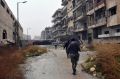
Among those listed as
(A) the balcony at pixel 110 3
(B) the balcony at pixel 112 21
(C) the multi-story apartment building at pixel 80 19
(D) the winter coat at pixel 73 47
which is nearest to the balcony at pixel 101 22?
(B) the balcony at pixel 112 21

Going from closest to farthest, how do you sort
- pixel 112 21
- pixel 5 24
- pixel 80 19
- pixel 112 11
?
pixel 112 21
pixel 112 11
pixel 5 24
pixel 80 19

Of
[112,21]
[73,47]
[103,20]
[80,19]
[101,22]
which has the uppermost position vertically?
[80,19]

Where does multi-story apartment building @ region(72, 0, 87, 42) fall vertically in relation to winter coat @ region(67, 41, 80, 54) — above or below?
above

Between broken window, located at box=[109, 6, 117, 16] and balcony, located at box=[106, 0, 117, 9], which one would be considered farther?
broken window, located at box=[109, 6, 117, 16]

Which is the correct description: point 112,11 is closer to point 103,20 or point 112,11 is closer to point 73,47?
point 103,20

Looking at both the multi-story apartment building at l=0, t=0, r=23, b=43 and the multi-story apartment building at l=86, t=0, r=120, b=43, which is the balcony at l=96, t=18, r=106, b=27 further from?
the multi-story apartment building at l=0, t=0, r=23, b=43

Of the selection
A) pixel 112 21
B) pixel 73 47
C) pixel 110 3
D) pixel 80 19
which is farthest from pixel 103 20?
pixel 73 47

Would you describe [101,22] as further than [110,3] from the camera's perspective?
Yes

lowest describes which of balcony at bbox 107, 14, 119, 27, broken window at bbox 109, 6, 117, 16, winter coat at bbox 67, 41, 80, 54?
winter coat at bbox 67, 41, 80, 54

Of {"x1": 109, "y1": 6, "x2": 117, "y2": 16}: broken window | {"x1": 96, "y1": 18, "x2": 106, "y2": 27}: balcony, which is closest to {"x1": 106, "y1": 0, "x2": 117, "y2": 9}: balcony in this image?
{"x1": 109, "y1": 6, "x2": 117, "y2": 16}: broken window

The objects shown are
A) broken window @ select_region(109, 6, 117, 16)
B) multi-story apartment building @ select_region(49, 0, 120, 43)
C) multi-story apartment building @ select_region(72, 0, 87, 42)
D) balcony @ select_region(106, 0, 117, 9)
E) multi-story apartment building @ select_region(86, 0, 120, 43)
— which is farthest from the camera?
multi-story apartment building @ select_region(72, 0, 87, 42)

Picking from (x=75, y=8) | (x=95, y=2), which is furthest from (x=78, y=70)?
(x=75, y=8)

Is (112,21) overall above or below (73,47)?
above

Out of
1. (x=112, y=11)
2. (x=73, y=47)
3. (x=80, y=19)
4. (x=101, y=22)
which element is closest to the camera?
(x=73, y=47)
